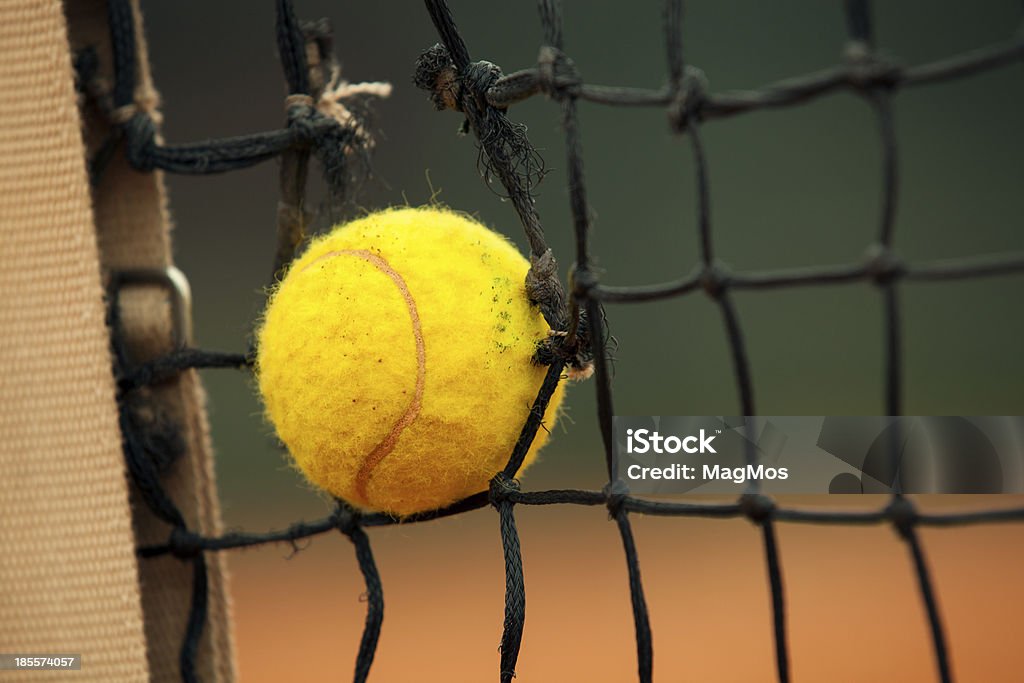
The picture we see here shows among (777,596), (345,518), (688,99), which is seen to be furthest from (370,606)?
(688,99)

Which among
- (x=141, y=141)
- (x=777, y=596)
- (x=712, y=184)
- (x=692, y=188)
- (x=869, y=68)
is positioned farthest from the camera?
(x=712, y=184)

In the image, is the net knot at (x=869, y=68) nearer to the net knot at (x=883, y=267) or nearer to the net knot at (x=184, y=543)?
the net knot at (x=883, y=267)

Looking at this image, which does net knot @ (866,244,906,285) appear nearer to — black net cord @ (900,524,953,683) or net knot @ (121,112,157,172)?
black net cord @ (900,524,953,683)

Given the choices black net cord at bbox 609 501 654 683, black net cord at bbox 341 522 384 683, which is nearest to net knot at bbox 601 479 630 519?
black net cord at bbox 609 501 654 683

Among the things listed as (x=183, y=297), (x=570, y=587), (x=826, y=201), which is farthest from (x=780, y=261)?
(x=183, y=297)

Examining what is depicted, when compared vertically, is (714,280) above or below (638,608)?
above

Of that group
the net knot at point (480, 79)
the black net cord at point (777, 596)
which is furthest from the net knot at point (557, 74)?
the black net cord at point (777, 596)

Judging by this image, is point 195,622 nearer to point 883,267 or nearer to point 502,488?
point 502,488
